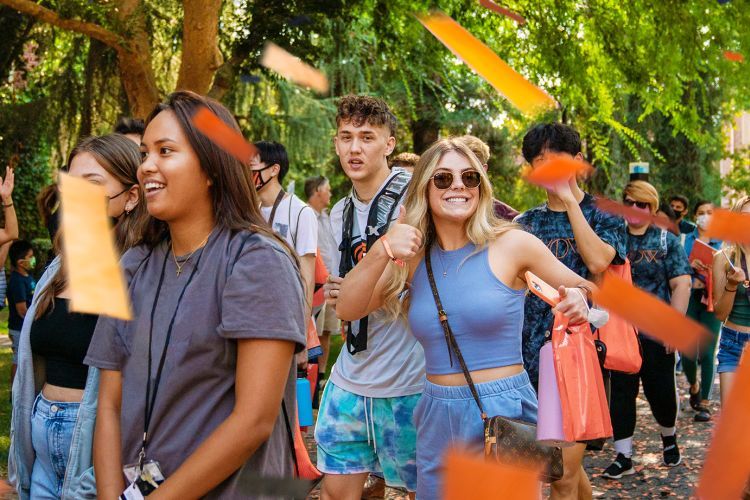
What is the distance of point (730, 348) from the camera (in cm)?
661

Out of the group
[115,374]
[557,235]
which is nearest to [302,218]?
[557,235]

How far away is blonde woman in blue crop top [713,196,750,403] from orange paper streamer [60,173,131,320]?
4.82m

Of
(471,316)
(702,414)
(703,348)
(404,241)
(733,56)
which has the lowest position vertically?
(702,414)

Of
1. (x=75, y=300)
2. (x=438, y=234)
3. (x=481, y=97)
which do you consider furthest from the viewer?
(x=481, y=97)

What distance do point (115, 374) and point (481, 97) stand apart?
65.9 feet

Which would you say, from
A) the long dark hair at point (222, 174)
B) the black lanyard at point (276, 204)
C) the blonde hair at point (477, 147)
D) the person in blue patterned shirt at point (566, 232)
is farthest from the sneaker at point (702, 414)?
the long dark hair at point (222, 174)

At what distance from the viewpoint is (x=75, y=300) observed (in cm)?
321

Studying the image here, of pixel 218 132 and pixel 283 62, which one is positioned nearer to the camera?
pixel 218 132

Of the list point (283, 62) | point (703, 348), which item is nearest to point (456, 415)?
point (703, 348)

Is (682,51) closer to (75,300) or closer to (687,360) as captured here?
(687,360)

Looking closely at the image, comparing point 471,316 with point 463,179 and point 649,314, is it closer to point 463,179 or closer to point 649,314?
point 463,179

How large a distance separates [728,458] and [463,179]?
161cm

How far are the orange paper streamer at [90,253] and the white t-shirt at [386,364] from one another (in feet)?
5.32

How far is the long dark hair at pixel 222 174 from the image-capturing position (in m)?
2.58
